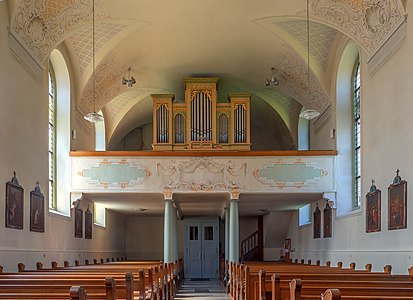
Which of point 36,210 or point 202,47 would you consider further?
point 202,47

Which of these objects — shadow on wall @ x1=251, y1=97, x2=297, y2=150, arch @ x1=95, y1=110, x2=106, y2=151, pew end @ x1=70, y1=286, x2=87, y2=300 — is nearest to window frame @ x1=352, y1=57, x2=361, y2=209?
shadow on wall @ x1=251, y1=97, x2=297, y2=150

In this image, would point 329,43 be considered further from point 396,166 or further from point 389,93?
point 396,166

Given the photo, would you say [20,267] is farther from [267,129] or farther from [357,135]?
[267,129]

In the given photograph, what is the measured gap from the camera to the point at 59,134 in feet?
54.5

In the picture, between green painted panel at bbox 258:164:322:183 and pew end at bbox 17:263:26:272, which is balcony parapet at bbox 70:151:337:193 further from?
pew end at bbox 17:263:26:272

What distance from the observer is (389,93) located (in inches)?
489

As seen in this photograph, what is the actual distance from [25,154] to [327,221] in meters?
9.63

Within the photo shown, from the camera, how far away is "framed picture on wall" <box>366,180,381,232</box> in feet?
42.4

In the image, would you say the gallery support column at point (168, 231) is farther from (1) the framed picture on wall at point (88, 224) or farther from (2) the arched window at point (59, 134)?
(1) the framed picture on wall at point (88, 224)

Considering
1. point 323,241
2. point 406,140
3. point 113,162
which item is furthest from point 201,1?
point 323,241

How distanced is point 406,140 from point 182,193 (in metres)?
7.60

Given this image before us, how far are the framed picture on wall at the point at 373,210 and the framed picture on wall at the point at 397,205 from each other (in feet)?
2.70

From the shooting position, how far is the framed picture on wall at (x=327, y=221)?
56.8 ft

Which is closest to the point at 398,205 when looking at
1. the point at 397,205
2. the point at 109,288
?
the point at 397,205
